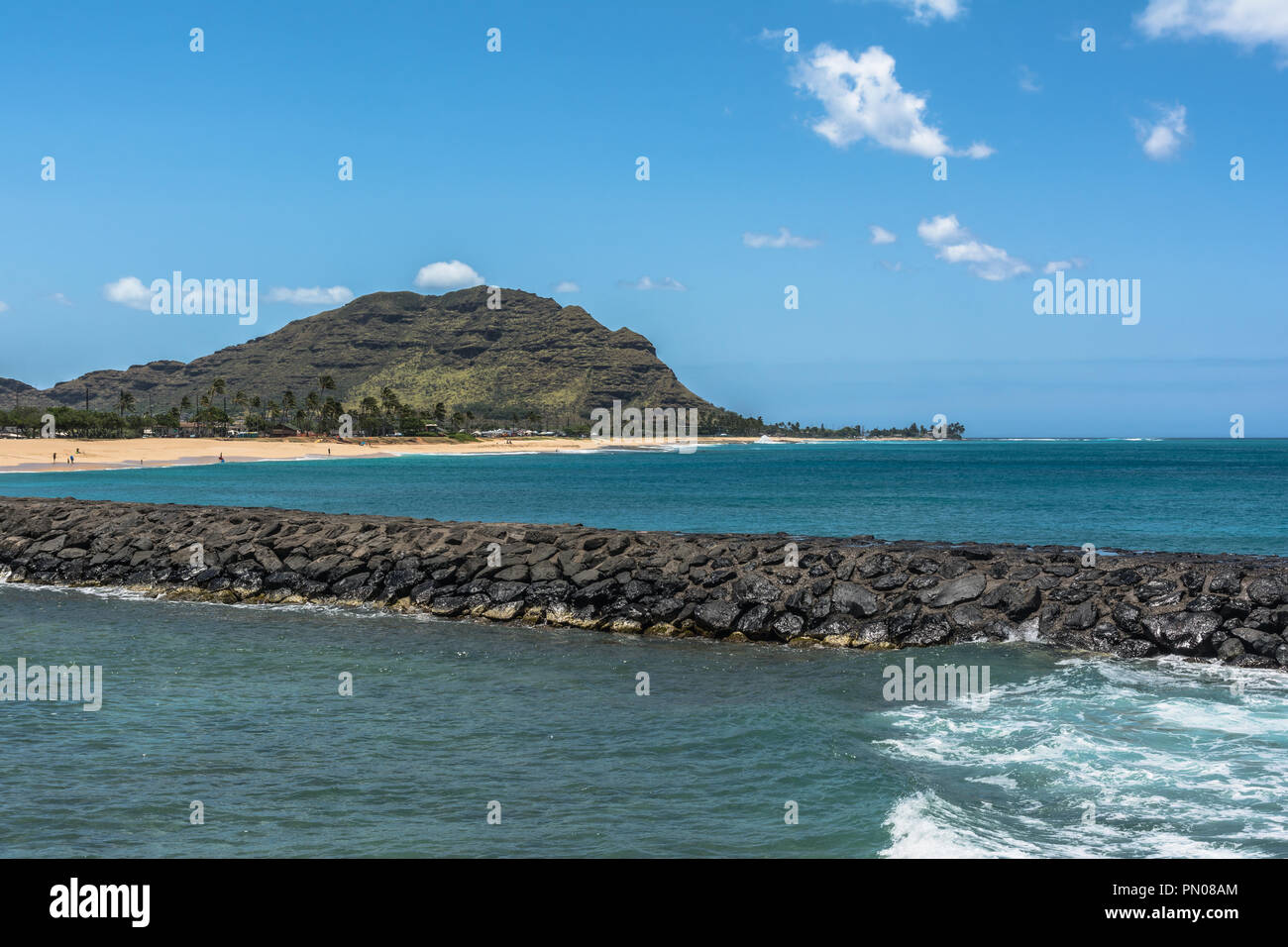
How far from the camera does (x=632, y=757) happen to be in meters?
9.67

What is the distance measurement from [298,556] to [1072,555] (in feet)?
54.6

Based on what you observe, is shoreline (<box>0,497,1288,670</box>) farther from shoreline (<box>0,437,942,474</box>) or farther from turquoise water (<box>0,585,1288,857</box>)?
shoreline (<box>0,437,942,474</box>)

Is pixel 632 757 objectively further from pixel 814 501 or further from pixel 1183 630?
pixel 814 501

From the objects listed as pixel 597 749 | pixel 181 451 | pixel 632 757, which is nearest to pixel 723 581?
pixel 597 749

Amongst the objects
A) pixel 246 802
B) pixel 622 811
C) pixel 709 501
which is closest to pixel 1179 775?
pixel 622 811

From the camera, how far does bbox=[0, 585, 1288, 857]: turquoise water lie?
298 inches

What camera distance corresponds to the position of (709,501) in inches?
2393

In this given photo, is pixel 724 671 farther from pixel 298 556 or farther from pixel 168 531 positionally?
pixel 168 531

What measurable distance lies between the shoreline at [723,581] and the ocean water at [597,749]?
660mm

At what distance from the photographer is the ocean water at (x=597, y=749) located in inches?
299

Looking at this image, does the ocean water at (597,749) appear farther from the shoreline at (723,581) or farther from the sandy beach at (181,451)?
the sandy beach at (181,451)

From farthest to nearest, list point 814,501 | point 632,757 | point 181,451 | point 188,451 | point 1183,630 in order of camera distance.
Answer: point 188,451 → point 181,451 → point 814,501 → point 1183,630 → point 632,757

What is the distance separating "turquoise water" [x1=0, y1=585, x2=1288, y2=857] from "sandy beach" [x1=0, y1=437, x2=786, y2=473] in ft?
308

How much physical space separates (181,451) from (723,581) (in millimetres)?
144138
